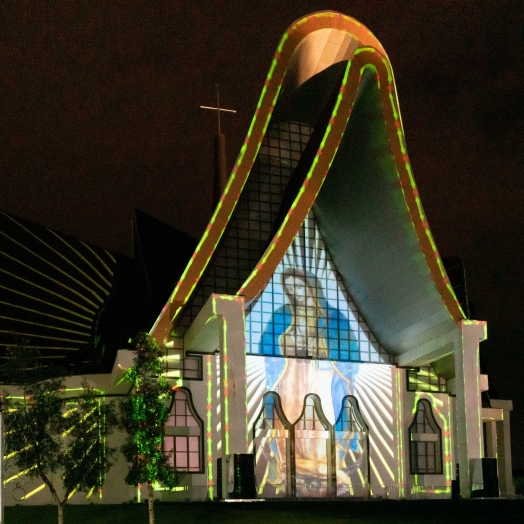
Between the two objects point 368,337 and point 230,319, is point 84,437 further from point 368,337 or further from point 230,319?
point 368,337

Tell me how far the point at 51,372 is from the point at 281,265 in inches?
388

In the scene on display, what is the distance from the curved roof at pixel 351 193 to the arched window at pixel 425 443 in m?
2.44

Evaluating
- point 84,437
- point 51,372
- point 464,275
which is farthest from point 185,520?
point 464,275

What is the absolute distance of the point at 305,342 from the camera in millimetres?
31406

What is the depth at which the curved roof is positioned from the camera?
27.7m

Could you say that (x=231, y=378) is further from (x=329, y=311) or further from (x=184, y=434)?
(x=329, y=311)

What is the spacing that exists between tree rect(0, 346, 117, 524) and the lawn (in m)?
1.72

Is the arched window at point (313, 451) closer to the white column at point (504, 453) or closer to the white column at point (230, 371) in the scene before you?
the white column at point (230, 371)

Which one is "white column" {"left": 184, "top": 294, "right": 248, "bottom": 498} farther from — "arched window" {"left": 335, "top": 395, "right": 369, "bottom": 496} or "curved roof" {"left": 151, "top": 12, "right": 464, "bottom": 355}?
"arched window" {"left": 335, "top": 395, "right": 369, "bottom": 496}

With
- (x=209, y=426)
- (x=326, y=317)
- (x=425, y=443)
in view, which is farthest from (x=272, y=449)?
(x=425, y=443)

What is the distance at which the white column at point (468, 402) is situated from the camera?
28234 millimetres

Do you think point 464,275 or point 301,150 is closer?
point 301,150

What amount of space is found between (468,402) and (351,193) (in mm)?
7424

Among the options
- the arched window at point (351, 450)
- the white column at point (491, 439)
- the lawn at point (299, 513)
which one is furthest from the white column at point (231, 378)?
the white column at point (491, 439)
